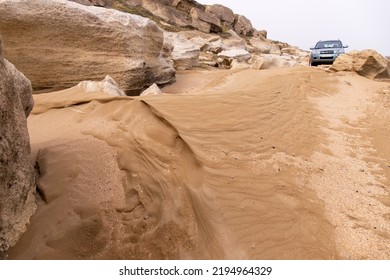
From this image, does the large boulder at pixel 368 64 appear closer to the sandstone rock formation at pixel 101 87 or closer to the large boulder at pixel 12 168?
the sandstone rock formation at pixel 101 87

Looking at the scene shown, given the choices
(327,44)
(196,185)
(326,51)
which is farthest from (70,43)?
(327,44)

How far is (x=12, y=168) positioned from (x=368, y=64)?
12676 millimetres

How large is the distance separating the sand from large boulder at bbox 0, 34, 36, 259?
0.14 metres

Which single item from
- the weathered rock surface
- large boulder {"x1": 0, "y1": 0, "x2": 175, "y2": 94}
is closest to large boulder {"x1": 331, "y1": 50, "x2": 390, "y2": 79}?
large boulder {"x1": 0, "y1": 0, "x2": 175, "y2": 94}

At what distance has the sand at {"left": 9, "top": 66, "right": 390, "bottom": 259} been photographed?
2.54m

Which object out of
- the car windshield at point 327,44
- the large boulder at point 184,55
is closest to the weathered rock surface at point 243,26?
the car windshield at point 327,44

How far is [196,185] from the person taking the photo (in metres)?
3.22

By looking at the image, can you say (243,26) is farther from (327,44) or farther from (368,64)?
(368,64)

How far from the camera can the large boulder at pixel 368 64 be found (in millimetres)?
11055

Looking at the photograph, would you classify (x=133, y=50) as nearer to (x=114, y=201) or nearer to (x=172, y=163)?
(x=172, y=163)

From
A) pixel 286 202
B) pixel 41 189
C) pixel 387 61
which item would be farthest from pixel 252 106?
pixel 387 61

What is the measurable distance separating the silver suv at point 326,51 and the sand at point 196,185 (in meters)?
10.1

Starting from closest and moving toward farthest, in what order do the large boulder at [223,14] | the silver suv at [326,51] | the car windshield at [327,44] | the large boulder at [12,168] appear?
the large boulder at [12,168] < the silver suv at [326,51] < the car windshield at [327,44] < the large boulder at [223,14]

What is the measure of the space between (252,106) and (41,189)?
4.46m
